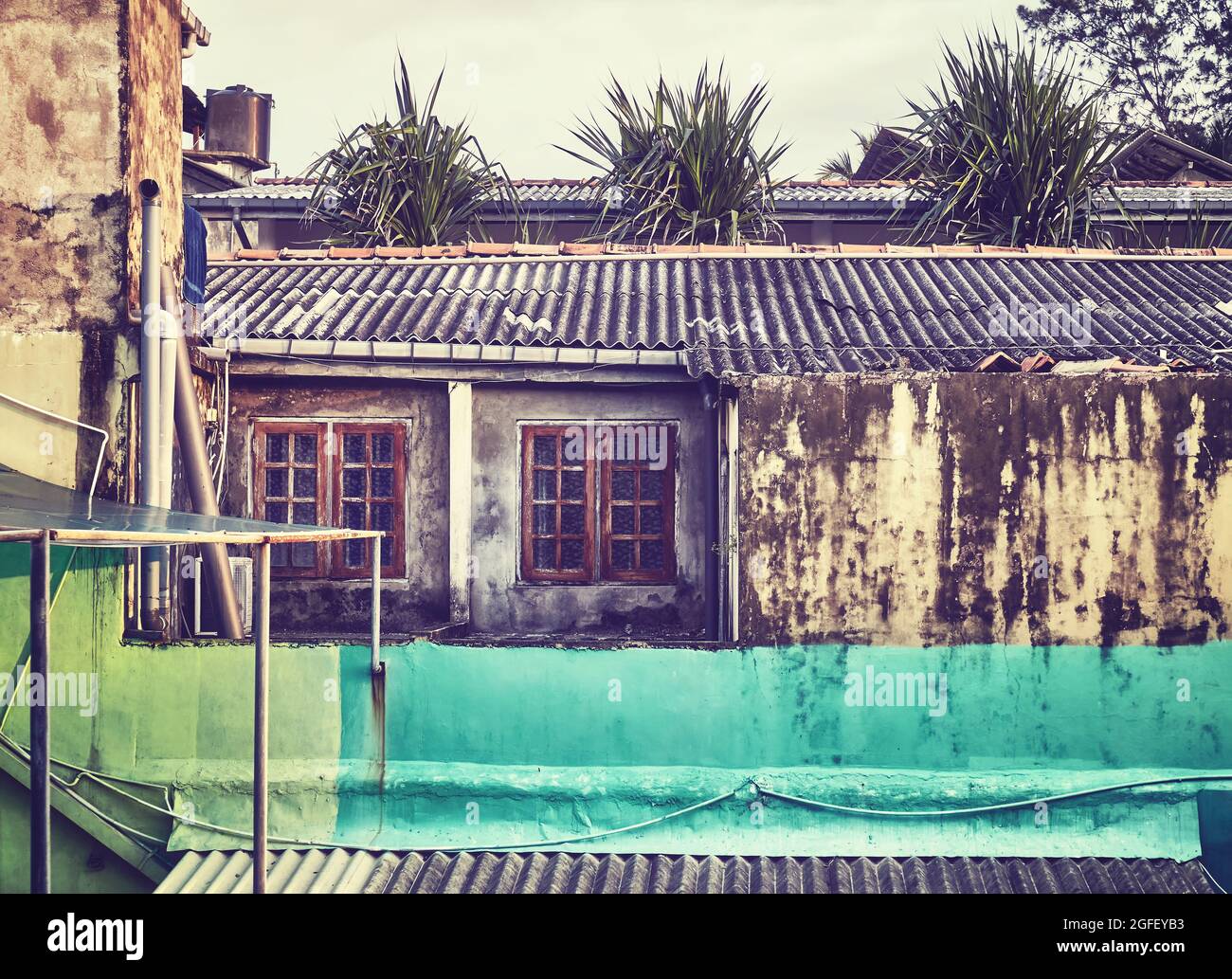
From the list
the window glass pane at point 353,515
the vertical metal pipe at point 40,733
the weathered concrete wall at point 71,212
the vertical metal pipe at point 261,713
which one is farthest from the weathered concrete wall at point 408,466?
the vertical metal pipe at point 40,733

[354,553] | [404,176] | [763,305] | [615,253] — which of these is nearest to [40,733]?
[354,553]

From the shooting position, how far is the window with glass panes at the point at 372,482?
9359 mm

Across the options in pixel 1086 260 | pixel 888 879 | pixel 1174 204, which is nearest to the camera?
pixel 888 879

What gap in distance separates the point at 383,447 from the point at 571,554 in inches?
67.3

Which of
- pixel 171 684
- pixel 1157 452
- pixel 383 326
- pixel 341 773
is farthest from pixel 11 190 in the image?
pixel 1157 452

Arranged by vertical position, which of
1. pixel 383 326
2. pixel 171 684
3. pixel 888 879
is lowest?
pixel 888 879

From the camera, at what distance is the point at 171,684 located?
6875 mm

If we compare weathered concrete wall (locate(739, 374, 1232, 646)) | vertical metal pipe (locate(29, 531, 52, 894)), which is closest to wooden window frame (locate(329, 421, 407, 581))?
weathered concrete wall (locate(739, 374, 1232, 646))

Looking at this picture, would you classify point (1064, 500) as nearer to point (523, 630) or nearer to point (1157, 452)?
point (1157, 452)

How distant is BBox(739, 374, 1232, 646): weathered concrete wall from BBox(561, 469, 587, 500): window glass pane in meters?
2.23

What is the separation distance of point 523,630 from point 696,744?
2666 millimetres

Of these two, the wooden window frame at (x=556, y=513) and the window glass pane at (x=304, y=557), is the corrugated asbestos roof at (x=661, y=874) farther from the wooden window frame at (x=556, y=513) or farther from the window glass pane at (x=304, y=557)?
the window glass pane at (x=304, y=557)

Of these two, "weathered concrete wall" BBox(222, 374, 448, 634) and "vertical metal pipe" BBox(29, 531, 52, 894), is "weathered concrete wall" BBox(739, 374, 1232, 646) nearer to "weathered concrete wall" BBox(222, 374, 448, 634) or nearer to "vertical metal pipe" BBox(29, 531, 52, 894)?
"weathered concrete wall" BBox(222, 374, 448, 634)

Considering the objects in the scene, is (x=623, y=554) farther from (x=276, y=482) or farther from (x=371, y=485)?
(x=276, y=482)
